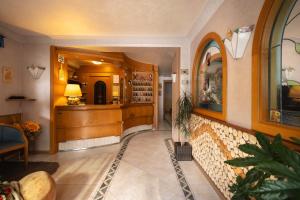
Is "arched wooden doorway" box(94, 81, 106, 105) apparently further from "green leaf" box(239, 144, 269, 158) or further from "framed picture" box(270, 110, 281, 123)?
"green leaf" box(239, 144, 269, 158)

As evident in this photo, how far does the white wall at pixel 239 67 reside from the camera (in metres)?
1.63

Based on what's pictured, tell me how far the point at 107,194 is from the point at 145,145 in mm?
2302

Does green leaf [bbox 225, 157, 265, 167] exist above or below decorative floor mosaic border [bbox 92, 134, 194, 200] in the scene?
above

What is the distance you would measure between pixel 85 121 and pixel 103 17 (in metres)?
2.56

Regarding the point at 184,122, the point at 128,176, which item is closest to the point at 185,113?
the point at 184,122

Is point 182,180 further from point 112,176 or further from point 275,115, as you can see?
point 275,115

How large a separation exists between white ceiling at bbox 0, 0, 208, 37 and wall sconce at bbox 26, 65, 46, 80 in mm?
759

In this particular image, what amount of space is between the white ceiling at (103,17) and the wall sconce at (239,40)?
1.03 metres

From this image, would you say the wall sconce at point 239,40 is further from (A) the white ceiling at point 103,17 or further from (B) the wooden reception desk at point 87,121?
(B) the wooden reception desk at point 87,121

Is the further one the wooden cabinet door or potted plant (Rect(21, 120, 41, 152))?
the wooden cabinet door

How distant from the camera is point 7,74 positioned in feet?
11.5

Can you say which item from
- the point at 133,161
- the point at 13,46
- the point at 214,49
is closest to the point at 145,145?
the point at 133,161

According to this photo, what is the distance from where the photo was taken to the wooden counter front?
409cm

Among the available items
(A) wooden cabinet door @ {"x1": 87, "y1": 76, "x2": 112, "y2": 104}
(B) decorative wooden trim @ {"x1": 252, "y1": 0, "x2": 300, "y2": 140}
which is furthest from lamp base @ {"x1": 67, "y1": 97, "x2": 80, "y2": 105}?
(B) decorative wooden trim @ {"x1": 252, "y1": 0, "x2": 300, "y2": 140}
